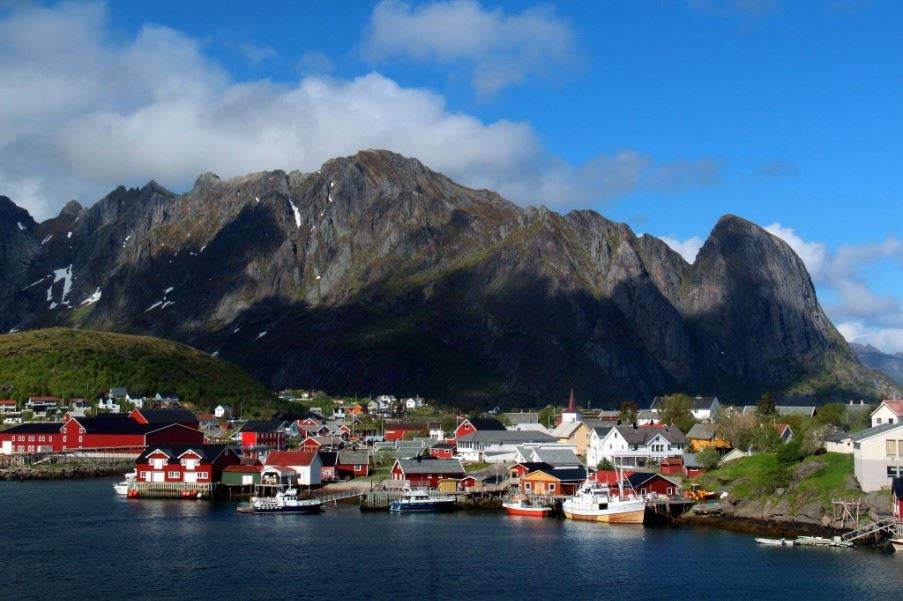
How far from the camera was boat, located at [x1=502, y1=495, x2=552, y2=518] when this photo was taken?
70000 millimetres

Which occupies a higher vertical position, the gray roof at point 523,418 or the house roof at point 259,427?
the gray roof at point 523,418

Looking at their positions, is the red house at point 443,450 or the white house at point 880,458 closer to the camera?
the white house at point 880,458

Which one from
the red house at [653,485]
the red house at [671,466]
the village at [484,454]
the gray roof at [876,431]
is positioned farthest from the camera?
the red house at [671,466]

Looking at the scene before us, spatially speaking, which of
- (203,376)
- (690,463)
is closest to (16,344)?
(203,376)

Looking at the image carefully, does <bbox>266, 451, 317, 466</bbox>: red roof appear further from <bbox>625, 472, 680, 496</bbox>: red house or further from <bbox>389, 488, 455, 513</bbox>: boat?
<bbox>625, 472, 680, 496</bbox>: red house

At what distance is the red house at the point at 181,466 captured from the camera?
8619 cm

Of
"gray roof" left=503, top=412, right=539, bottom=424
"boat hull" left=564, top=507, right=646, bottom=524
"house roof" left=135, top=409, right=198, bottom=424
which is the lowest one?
"boat hull" left=564, top=507, right=646, bottom=524

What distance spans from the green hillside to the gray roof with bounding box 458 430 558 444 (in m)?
68.0

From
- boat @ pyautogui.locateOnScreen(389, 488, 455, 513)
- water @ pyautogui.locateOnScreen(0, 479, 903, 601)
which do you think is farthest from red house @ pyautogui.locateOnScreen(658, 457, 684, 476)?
boat @ pyautogui.locateOnScreen(389, 488, 455, 513)

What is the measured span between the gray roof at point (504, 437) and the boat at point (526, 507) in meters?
21.6

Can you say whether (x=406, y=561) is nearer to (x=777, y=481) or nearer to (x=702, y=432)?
(x=777, y=481)

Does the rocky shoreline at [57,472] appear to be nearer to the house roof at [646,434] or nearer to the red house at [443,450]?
the red house at [443,450]

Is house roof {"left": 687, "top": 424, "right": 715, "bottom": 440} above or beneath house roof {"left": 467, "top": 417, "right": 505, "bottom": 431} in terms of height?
beneath

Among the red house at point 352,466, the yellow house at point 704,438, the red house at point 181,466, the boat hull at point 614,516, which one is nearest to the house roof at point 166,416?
the red house at point 181,466
